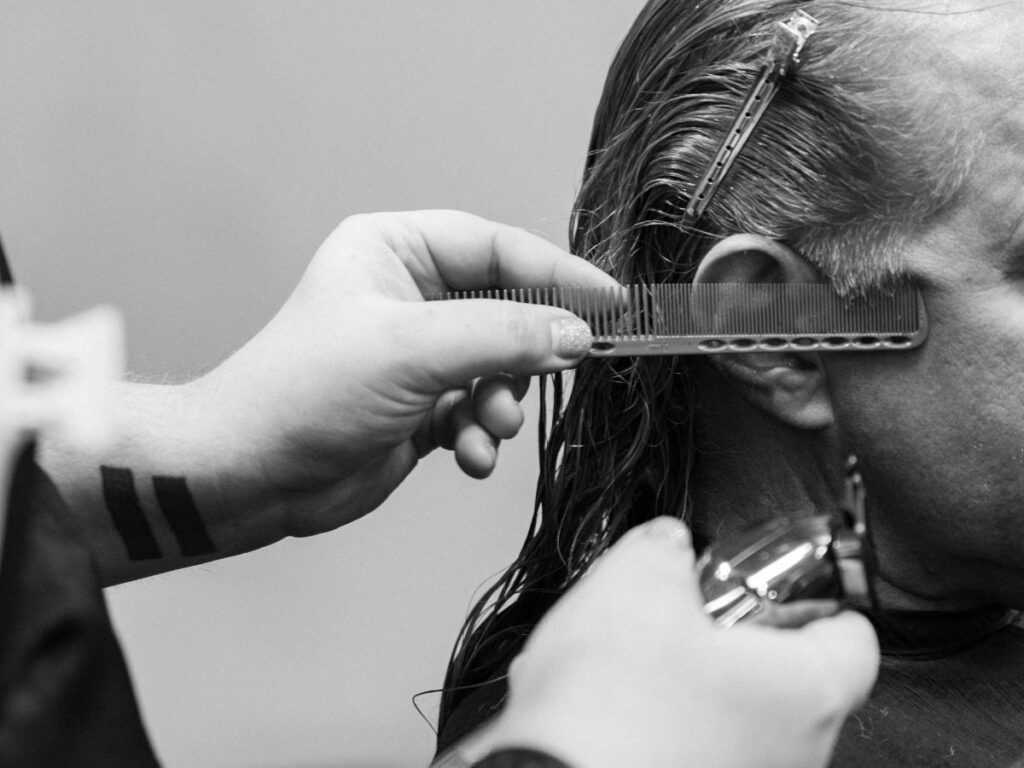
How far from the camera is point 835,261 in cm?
125

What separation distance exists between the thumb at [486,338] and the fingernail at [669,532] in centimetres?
24

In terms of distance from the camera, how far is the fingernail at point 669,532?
986 millimetres

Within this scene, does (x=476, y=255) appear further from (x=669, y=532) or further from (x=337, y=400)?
(x=669, y=532)

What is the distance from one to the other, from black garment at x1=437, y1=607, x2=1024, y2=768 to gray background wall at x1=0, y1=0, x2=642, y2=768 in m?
0.52

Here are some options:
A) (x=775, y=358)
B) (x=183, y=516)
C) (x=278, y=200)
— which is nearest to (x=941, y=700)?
(x=775, y=358)

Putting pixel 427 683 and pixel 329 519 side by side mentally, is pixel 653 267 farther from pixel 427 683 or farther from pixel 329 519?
pixel 427 683

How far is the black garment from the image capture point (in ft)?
4.17

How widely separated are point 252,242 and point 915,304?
1.02 meters

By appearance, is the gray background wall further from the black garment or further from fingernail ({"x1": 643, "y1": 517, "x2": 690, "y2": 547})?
fingernail ({"x1": 643, "y1": 517, "x2": 690, "y2": 547})

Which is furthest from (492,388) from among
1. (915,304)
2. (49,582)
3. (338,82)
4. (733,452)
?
(338,82)

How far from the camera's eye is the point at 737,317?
4.15 feet

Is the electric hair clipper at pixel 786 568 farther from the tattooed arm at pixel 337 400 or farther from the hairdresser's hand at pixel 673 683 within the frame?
the tattooed arm at pixel 337 400

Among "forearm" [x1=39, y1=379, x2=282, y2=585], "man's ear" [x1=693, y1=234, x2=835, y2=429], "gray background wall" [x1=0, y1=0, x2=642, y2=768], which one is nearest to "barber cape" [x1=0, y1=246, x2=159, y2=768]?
"forearm" [x1=39, y1=379, x2=282, y2=585]

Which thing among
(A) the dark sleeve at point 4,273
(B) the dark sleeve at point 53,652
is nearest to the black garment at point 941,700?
(B) the dark sleeve at point 53,652
